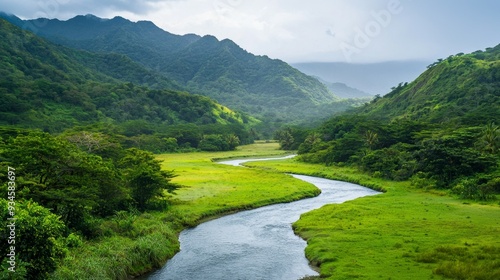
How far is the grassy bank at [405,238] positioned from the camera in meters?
32.5

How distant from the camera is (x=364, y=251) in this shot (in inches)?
1505

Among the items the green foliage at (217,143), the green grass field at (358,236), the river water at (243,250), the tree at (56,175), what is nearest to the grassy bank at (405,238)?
the green grass field at (358,236)

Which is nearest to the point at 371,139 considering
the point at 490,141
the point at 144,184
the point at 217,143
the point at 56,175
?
the point at 490,141

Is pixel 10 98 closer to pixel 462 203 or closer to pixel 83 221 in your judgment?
pixel 83 221

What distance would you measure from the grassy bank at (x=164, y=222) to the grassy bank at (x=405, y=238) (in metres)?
13.5

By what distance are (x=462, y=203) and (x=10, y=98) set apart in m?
165

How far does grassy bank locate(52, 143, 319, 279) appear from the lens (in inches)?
1296

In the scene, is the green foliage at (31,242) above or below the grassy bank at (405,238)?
above

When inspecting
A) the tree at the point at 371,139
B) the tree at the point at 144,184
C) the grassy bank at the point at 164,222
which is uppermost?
the tree at the point at 371,139

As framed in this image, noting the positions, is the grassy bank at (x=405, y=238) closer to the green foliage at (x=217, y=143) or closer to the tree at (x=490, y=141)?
the tree at (x=490, y=141)

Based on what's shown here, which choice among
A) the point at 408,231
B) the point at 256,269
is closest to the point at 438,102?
the point at 408,231

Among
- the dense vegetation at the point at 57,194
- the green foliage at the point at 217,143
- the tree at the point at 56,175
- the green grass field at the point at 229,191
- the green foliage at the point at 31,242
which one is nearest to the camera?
the green foliage at the point at 31,242

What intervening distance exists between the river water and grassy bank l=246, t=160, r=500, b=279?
2283mm

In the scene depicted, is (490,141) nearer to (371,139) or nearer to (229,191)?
(371,139)
